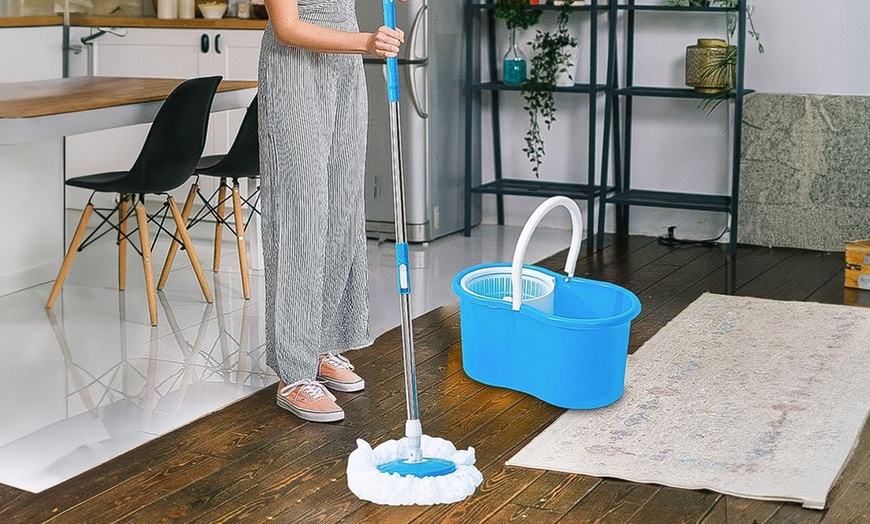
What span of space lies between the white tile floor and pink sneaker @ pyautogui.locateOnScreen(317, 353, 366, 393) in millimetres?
189

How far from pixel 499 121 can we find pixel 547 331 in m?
2.91

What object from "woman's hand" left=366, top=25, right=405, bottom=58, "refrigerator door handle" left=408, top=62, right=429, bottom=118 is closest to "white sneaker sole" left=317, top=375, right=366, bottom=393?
"woman's hand" left=366, top=25, right=405, bottom=58

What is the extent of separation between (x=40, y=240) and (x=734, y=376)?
274 centimetres

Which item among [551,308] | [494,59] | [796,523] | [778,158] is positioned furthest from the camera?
[494,59]

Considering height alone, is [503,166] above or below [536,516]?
above

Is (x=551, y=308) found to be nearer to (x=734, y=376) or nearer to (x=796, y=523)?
(x=734, y=376)

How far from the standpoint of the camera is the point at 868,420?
3090 mm

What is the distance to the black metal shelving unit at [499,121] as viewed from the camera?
529 centimetres

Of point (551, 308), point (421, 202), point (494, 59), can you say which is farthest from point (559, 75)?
point (551, 308)

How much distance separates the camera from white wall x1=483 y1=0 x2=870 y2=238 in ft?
16.9

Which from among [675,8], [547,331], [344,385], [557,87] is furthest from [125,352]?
[675,8]

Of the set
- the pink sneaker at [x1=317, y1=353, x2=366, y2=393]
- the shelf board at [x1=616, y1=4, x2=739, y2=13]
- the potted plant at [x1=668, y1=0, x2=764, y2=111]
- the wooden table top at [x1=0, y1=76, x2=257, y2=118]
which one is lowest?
the pink sneaker at [x1=317, y1=353, x2=366, y2=393]

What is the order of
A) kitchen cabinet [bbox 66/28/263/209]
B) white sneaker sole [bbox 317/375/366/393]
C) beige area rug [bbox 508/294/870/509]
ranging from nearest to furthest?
beige area rug [bbox 508/294/870/509] < white sneaker sole [bbox 317/375/366/393] < kitchen cabinet [bbox 66/28/263/209]

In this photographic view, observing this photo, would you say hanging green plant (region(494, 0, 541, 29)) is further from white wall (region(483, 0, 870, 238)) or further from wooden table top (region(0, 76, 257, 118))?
wooden table top (region(0, 76, 257, 118))
